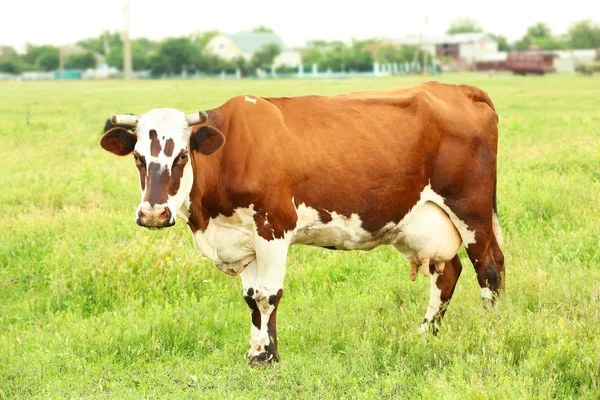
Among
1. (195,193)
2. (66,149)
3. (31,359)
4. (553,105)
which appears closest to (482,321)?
(195,193)

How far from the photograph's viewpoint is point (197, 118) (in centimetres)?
568

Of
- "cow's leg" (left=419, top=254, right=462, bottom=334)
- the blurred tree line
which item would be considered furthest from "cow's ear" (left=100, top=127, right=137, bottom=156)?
the blurred tree line

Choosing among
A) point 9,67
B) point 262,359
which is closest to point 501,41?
point 9,67

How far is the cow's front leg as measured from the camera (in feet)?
19.4

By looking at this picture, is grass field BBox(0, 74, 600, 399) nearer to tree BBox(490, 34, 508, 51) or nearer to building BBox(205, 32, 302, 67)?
building BBox(205, 32, 302, 67)

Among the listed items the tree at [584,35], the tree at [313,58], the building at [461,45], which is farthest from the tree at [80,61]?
the tree at [584,35]

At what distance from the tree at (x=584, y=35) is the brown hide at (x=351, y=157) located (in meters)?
149

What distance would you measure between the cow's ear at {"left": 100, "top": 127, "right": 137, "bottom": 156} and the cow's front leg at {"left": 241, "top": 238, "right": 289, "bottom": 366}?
3.90 ft

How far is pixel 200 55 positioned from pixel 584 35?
3330 inches

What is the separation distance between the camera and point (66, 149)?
653 inches

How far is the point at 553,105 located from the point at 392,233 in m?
23.4

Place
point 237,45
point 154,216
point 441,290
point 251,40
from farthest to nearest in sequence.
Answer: point 251,40 < point 237,45 < point 441,290 < point 154,216

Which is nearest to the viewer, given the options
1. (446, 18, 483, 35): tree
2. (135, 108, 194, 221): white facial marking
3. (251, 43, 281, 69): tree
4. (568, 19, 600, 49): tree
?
(135, 108, 194, 221): white facial marking

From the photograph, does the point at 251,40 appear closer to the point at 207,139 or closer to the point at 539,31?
the point at 539,31
